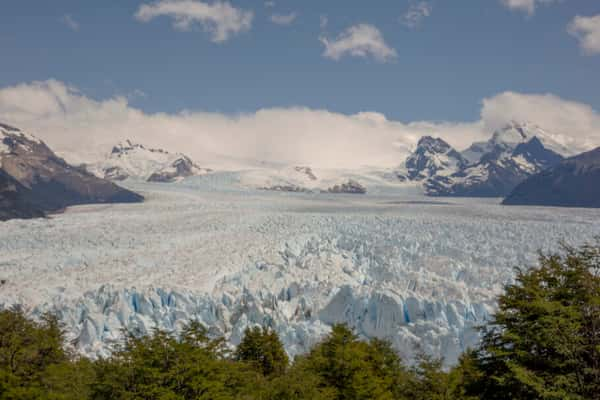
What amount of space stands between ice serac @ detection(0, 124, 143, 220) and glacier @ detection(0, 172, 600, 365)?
4489cm

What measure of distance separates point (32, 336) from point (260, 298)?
1522 centimetres

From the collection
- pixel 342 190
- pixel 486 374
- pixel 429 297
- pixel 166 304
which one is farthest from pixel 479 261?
A: pixel 342 190

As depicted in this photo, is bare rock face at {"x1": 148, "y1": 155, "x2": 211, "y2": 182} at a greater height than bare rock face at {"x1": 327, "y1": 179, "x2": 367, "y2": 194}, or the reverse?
bare rock face at {"x1": 148, "y1": 155, "x2": 211, "y2": 182}

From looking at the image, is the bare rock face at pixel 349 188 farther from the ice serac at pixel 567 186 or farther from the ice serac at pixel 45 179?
the ice serac at pixel 45 179

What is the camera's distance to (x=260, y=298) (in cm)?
2923

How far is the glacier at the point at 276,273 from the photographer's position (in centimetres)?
2605

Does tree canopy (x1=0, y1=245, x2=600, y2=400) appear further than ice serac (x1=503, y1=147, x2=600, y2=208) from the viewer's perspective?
No

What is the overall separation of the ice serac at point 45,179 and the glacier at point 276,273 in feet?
147

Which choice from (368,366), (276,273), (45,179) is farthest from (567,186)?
(368,366)

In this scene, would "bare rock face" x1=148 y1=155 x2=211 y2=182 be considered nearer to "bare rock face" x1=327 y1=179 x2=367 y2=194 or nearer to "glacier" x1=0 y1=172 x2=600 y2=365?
"bare rock face" x1=327 y1=179 x2=367 y2=194


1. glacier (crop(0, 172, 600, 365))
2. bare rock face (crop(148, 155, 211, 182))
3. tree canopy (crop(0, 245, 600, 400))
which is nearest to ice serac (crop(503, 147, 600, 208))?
glacier (crop(0, 172, 600, 365))

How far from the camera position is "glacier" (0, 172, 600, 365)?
26.0 meters

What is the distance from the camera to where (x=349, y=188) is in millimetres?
158500

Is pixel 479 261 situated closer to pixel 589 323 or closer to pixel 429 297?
pixel 429 297
